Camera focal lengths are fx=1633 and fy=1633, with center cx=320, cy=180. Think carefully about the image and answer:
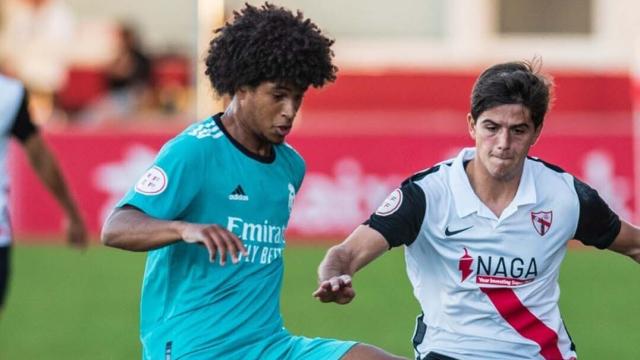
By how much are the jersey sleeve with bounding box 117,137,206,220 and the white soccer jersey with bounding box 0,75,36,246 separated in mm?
2469

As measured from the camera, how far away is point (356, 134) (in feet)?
62.5

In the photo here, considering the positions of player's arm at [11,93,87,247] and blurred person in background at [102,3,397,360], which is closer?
blurred person in background at [102,3,397,360]

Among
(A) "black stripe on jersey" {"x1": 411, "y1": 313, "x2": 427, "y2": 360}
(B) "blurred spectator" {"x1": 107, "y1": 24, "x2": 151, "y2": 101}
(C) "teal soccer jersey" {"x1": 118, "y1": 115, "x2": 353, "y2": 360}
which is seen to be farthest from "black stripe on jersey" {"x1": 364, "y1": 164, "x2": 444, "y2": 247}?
(B) "blurred spectator" {"x1": 107, "y1": 24, "x2": 151, "y2": 101}

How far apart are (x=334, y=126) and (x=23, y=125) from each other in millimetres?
10627

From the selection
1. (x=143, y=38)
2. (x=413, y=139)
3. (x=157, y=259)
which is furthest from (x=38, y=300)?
(x=143, y=38)

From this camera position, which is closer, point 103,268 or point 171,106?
point 103,268

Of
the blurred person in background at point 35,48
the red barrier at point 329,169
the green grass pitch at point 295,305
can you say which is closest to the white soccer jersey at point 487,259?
the green grass pitch at point 295,305

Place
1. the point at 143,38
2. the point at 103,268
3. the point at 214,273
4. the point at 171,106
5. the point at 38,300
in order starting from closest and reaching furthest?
the point at 214,273, the point at 38,300, the point at 103,268, the point at 171,106, the point at 143,38

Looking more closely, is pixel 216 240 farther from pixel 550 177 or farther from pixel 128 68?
pixel 128 68

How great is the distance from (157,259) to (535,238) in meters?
1.58

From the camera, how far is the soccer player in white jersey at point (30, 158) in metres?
8.82

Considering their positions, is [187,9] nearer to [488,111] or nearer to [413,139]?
[413,139]

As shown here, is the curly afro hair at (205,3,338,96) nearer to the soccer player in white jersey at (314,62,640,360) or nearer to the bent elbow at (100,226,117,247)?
the soccer player in white jersey at (314,62,640,360)

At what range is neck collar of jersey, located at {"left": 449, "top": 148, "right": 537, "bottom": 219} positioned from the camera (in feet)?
22.3
